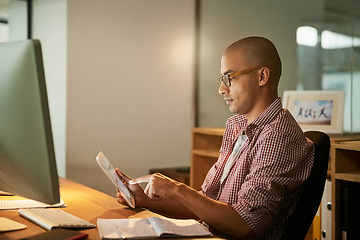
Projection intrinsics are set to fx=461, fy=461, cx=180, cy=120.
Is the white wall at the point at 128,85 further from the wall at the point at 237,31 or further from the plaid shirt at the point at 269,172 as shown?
the plaid shirt at the point at 269,172

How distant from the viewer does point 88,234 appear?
133 centimetres

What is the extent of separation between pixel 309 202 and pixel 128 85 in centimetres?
299

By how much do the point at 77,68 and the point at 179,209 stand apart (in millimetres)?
2470

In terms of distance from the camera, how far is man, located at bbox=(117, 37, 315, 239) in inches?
57.0

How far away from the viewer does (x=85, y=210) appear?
1675mm

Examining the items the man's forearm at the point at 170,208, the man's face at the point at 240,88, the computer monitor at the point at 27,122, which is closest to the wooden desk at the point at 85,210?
the man's forearm at the point at 170,208

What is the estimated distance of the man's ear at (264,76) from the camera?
166cm

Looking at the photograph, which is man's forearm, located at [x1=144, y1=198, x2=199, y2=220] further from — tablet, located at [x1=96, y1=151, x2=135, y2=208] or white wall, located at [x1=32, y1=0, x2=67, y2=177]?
white wall, located at [x1=32, y1=0, x2=67, y2=177]

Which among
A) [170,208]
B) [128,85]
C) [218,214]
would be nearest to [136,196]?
[170,208]

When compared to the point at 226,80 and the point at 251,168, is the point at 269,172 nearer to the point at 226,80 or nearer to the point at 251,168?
the point at 251,168

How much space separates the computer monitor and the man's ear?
0.87m

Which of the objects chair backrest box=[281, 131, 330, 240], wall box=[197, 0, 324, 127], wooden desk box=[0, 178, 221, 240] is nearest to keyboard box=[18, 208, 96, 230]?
wooden desk box=[0, 178, 221, 240]

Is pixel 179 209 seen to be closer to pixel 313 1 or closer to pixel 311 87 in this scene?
pixel 311 87

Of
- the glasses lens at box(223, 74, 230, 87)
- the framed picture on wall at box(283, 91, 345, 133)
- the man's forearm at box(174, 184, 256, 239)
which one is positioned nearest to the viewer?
the man's forearm at box(174, 184, 256, 239)
